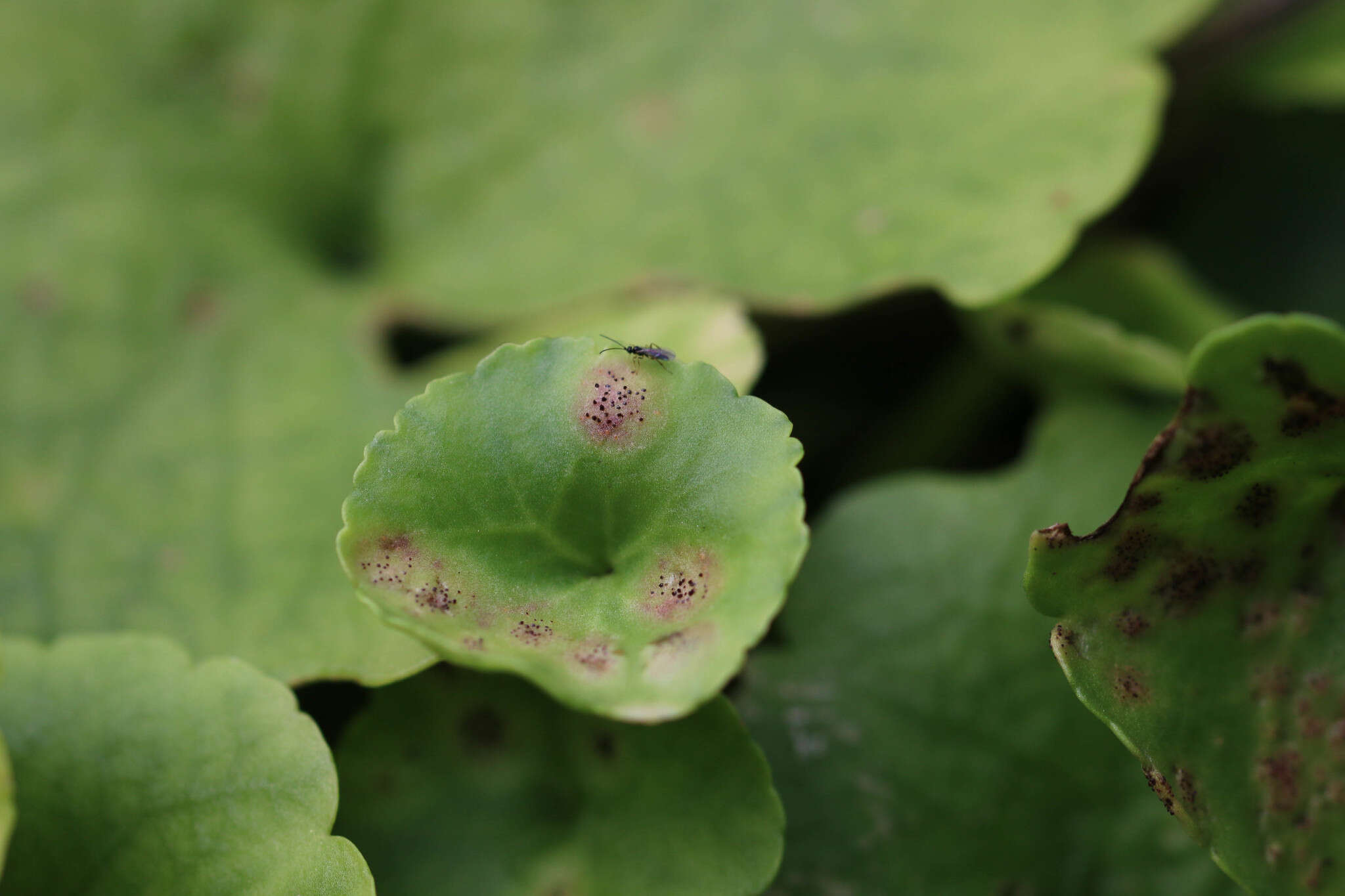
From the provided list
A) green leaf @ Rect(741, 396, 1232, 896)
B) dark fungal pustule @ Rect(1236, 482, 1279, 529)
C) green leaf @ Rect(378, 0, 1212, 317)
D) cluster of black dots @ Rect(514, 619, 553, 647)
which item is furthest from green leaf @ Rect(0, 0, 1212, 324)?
cluster of black dots @ Rect(514, 619, 553, 647)

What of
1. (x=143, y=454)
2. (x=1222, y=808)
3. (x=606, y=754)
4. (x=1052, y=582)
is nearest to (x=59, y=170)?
(x=143, y=454)

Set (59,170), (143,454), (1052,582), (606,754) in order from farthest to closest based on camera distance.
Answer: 1. (59,170)
2. (143,454)
3. (606,754)
4. (1052,582)

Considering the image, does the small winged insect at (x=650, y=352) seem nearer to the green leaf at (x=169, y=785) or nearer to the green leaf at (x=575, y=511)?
the green leaf at (x=575, y=511)

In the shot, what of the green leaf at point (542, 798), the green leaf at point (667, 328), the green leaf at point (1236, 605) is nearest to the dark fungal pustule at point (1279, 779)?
the green leaf at point (1236, 605)

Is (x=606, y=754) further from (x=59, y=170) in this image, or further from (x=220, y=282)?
(x=59, y=170)

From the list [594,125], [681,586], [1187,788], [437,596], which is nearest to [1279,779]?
[1187,788]

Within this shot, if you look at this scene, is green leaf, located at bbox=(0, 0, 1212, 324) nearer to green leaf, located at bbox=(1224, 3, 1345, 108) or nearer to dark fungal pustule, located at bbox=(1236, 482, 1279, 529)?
green leaf, located at bbox=(1224, 3, 1345, 108)
